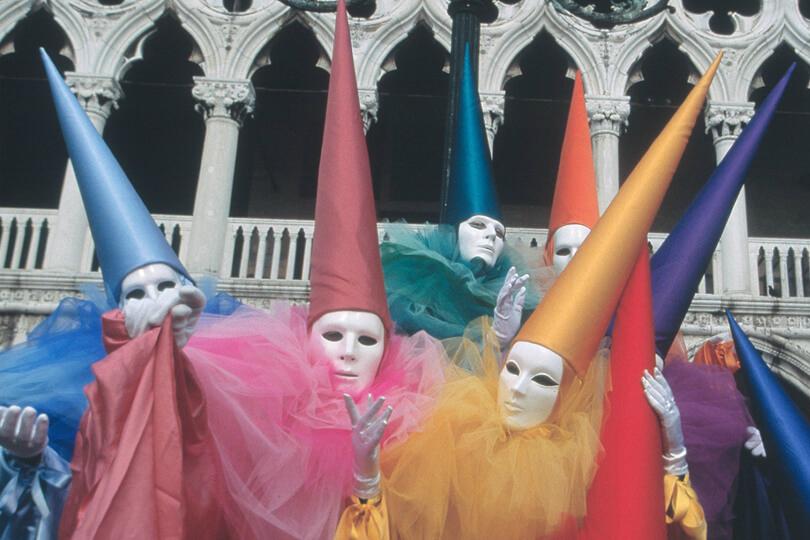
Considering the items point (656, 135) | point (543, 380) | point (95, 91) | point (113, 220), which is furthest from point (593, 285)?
point (656, 135)

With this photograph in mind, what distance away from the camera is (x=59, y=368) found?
9.52 ft

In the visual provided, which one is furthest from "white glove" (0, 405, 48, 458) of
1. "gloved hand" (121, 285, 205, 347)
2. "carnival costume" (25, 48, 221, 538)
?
"gloved hand" (121, 285, 205, 347)

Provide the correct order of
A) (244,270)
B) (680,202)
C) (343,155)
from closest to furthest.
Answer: (343,155), (244,270), (680,202)

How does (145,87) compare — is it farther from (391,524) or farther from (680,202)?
(391,524)

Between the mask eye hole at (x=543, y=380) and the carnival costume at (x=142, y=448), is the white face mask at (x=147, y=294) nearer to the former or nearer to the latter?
the carnival costume at (x=142, y=448)

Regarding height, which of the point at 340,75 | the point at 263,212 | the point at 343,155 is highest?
the point at 263,212

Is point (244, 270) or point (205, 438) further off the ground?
point (244, 270)

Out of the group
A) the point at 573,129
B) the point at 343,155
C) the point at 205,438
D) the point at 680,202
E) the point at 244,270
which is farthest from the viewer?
the point at 680,202

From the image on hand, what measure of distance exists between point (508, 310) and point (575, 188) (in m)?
0.96

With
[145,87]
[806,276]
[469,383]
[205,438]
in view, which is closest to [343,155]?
[469,383]

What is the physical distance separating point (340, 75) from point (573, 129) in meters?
1.22

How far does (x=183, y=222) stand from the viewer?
7707 millimetres

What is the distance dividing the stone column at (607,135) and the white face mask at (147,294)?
510 centimetres

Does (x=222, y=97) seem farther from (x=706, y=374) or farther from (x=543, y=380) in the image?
(x=543, y=380)
